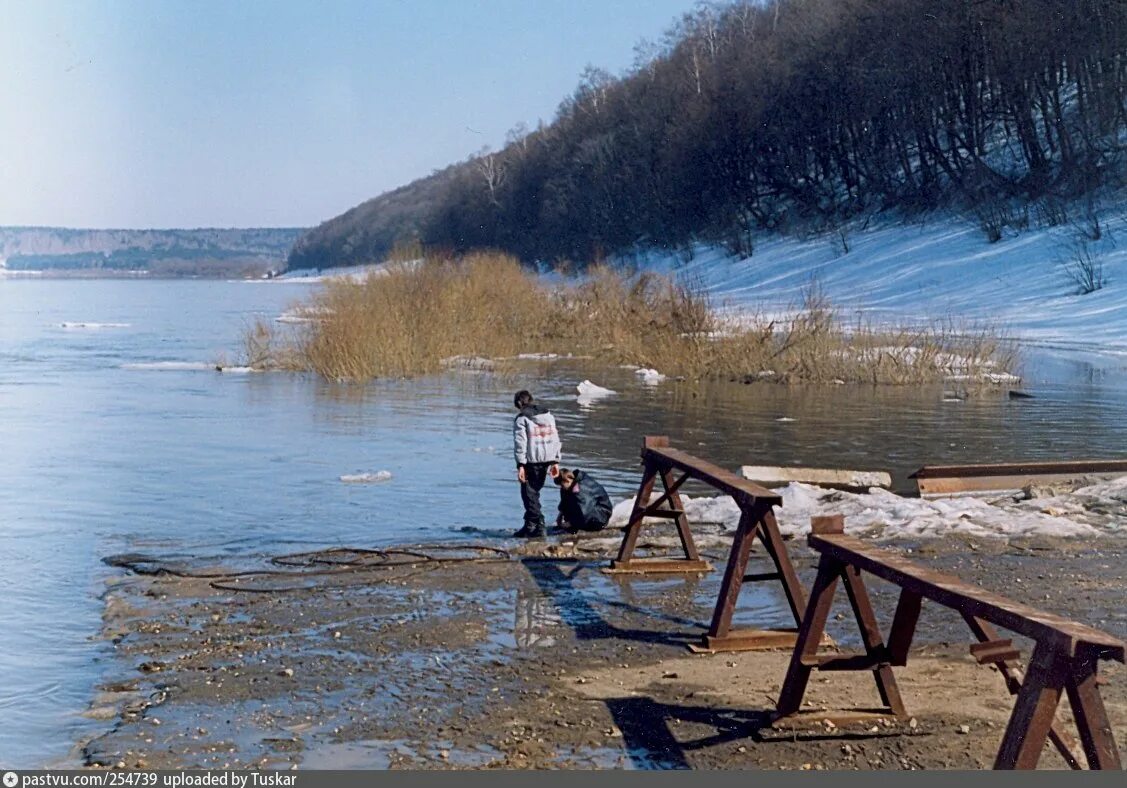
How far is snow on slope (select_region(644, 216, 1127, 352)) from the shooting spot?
38188 mm

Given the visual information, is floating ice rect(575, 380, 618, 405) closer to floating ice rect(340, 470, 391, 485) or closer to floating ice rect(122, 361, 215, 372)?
floating ice rect(340, 470, 391, 485)

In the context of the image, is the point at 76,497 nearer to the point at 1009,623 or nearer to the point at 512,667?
the point at 512,667

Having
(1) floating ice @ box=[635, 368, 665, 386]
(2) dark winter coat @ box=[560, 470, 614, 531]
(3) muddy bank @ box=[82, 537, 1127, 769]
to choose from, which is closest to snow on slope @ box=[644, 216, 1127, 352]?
(1) floating ice @ box=[635, 368, 665, 386]

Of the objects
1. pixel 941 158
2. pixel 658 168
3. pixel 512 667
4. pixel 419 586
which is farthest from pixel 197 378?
pixel 658 168

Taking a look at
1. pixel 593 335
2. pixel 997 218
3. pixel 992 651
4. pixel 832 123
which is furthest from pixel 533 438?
pixel 832 123

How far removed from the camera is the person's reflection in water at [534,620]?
8770 mm

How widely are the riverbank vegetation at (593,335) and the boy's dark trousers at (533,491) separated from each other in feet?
55.8

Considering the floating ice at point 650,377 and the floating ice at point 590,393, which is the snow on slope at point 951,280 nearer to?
the floating ice at point 650,377

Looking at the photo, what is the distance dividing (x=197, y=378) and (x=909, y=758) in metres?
26.2

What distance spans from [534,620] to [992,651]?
3.81m

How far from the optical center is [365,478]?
1642 centimetres

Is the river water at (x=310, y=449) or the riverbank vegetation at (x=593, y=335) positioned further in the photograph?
the riverbank vegetation at (x=593, y=335)

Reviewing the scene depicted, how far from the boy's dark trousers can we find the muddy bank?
3.39 ft

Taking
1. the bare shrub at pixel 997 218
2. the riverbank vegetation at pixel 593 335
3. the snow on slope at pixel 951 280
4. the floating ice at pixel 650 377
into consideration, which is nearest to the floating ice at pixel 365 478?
the floating ice at pixel 650 377
